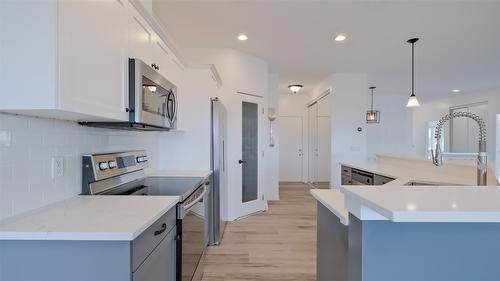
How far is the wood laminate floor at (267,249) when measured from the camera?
8.06 feet

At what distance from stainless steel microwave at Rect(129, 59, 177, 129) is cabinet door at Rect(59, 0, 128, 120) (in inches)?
2.0

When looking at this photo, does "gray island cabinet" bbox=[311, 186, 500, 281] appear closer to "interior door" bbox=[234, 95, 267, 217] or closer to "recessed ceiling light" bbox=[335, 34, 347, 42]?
"recessed ceiling light" bbox=[335, 34, 347, 42]

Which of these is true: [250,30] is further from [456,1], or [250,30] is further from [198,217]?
[198,217]

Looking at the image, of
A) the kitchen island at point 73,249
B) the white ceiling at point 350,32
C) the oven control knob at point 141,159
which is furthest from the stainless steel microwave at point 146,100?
the white ceiling at point 350,32

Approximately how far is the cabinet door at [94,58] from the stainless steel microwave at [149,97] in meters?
0.05

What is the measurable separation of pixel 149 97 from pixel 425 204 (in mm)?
1665

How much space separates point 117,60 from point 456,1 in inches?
123

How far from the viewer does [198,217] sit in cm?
213

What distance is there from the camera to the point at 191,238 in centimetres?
191

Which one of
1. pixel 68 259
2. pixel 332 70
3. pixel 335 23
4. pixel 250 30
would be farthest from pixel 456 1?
pixel 68 259

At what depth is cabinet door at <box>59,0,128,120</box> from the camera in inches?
43.6

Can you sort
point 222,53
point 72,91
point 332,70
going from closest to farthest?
point 72,91 → point 222,53 → point 332,70

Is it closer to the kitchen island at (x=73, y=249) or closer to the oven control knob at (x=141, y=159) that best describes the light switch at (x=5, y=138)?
the kitchen island at (x=73, y=249)

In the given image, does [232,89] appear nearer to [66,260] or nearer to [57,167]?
[57,167]
